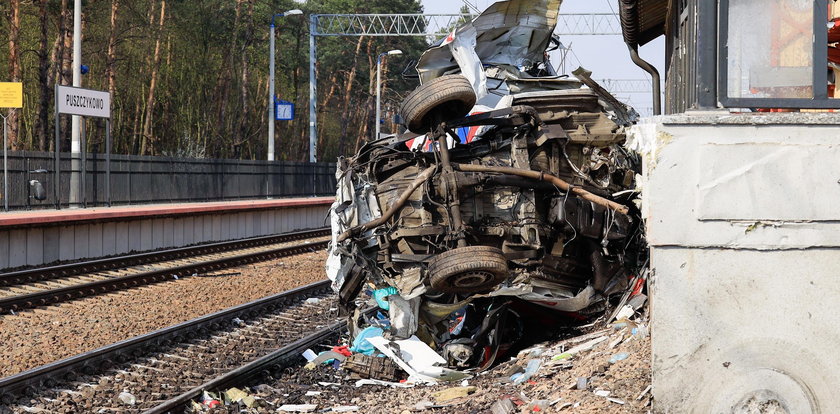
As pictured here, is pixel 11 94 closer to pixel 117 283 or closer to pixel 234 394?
pixel 117 283

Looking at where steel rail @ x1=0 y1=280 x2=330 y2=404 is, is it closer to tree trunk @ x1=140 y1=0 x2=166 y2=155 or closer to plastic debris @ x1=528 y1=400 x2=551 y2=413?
plastic debris @ x1=528 y1=400 x2=551 y2=413

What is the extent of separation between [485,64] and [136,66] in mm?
37855

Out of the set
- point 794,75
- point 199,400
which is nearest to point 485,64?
point 199,400

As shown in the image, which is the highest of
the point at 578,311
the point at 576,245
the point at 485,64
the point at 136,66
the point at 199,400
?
the point at 136,66

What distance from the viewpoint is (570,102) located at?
9.20 metres

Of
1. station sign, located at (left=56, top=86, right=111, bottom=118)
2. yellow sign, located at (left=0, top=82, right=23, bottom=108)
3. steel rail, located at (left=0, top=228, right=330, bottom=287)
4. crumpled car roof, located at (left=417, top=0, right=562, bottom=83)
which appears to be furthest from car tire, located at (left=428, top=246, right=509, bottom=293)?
station sign, located at (left=56, top=86, right=111, bottom=118)

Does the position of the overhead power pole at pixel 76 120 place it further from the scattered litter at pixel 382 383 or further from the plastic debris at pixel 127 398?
the scattered litter at pixel 382 383

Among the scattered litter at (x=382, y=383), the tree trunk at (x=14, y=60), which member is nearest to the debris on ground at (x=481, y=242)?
the scattered litter at (x=382, y=383)

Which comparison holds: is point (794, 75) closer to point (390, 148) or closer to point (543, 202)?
point (543, 202)

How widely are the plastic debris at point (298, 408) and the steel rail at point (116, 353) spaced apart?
210 cm

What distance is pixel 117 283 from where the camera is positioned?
14891 mm

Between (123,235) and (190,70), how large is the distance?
1226 inches

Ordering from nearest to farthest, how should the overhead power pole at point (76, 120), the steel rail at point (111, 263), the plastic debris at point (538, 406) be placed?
the plastic debris at point (538, 406) < the steel rail at point (111, 263) < the overhead power pole at point (76, 120)

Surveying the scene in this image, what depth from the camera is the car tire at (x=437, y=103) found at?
8.27m
